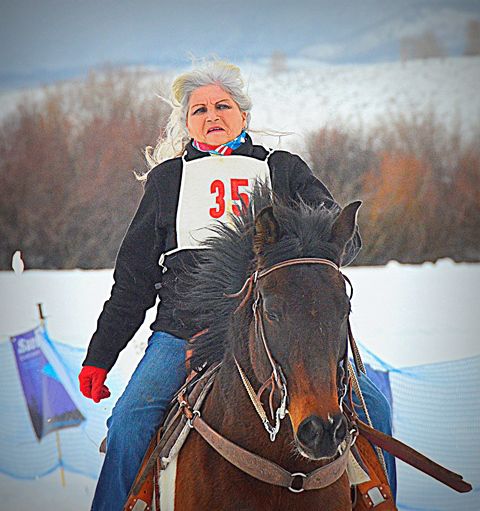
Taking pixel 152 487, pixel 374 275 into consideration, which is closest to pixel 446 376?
pixel 374 275

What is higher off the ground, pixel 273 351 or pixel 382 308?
pixel 273 351

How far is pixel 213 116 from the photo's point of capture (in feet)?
5.49

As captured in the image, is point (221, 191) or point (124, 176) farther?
point (124, 176)

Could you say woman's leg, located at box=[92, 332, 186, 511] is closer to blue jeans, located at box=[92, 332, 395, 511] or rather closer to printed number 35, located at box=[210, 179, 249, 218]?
blue jeans, located at box=[92, 332, 395, 511]

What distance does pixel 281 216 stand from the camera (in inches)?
44.9

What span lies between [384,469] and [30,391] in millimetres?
2462

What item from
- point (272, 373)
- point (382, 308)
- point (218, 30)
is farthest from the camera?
point (218, 30)

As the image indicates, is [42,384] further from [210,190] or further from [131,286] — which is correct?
[210,190]

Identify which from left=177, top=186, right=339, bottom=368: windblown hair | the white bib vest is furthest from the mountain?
left=177, top=186, right=339, bottom=368: windblown hair

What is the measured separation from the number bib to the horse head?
432mm

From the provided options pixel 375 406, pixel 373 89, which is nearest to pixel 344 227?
pixel 375 406

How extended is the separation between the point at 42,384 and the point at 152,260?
200cm

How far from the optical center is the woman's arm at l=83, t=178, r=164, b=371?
1.55 meters

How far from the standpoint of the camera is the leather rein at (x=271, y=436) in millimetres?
1082
